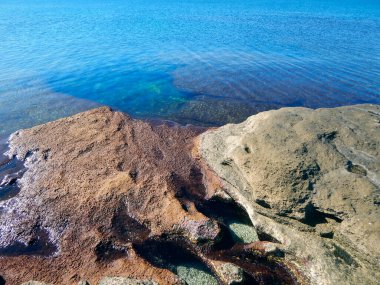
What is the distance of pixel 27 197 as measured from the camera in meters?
8.89

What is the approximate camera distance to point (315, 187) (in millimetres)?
7738

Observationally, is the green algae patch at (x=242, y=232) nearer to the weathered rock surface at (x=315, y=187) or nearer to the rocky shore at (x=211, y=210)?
the rocky shore at (x=211, y=210)

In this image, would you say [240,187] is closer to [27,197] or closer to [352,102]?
[27,197]

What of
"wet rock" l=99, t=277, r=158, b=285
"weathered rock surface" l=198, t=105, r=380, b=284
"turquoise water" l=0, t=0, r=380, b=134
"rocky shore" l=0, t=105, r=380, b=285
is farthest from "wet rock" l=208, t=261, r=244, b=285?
"turquoise water" l=0, t=0, r=380, b=134

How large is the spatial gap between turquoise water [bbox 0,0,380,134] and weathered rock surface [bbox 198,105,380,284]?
219 inches

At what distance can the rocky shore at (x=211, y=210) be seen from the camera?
22.8ft

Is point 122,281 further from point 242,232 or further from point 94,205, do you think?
point 242,232

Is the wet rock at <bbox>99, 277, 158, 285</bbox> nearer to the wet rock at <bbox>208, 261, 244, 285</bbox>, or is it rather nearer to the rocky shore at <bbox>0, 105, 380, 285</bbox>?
the rocky shore at <bbox>0, 105, 380, 285</bbox>

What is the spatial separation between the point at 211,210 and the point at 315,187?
3032 mm

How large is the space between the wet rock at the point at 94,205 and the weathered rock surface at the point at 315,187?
1564 millimetres

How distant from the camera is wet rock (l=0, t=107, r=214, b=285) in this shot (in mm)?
7137

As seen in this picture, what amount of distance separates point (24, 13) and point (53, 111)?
3924 centimetres

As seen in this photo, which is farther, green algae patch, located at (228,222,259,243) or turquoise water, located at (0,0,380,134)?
turquoise water, located at (0,0,380,134)

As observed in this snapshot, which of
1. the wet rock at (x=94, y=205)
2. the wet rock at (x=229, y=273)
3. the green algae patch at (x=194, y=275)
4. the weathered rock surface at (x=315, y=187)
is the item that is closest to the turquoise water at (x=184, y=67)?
the wet rock at (x=94, y=205)
